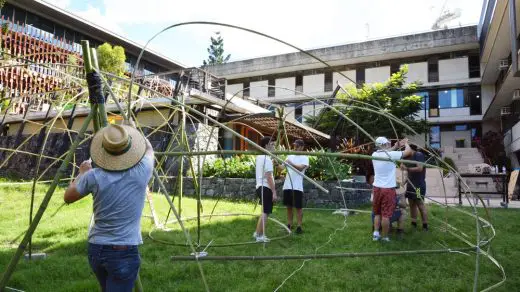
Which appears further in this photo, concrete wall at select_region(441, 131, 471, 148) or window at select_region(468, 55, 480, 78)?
concrete wall at select_region(441, 131, 471, 148)

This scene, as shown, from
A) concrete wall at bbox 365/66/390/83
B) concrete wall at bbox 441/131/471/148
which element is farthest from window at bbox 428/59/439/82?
concrete wall at bbox 441/131/471/148

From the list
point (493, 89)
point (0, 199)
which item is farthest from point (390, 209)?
point (493, 89)

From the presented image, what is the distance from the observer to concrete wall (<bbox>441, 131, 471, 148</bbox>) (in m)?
22.1

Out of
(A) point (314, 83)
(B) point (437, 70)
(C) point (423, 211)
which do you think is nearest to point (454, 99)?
(B) point (437, 70)

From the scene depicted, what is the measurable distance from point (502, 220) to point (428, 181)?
7213 mm

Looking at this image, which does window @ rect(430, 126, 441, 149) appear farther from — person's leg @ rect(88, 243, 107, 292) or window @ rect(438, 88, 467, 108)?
person's leg @ rect(88, 243, 107, 292)

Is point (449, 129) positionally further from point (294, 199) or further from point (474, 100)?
point (294, 199)

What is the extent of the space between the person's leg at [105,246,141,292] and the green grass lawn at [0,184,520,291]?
116 centimetres

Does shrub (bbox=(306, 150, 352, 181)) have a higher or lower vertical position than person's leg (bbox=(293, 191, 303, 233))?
higher

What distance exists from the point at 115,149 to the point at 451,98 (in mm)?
23477

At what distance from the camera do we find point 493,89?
21438 millimetres

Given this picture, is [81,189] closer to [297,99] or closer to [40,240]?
[40,240]

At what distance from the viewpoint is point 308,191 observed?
8.76m

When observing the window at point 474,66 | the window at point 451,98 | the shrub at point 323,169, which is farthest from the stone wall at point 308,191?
the window at point 474,66
